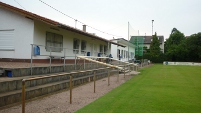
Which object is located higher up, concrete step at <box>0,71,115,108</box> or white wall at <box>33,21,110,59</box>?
white wall at <box>33,21,110,59</box>

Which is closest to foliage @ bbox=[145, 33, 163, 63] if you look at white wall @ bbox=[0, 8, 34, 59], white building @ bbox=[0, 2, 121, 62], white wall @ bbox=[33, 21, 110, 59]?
white wall @ bbox=[33, 21, 110, 59]

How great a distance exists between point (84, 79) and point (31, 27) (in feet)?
14.3

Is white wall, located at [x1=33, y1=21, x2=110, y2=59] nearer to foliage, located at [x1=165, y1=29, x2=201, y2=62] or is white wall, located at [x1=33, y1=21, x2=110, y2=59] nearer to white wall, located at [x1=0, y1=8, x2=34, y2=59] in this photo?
white wall, located at [x1=0, y1=8, x2=34, y2=59]

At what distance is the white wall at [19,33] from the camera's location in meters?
11.6

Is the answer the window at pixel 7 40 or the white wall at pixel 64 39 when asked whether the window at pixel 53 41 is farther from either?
the window at pixel 7 40

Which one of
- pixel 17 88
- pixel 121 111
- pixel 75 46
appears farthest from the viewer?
pixel 75 46

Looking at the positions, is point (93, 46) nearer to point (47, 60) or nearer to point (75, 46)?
point (75, 46)

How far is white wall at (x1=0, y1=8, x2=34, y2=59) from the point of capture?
38.0 ft

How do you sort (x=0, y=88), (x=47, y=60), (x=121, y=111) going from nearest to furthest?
(x=121, y=111) < (x=0, y=88) < (x=47, y=60)

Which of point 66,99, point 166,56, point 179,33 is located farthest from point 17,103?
point 179,33

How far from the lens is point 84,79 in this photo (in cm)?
1157

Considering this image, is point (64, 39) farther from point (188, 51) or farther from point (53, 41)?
point (188, 51)

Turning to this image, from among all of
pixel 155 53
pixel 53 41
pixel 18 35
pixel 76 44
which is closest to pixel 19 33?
pixel 18 35

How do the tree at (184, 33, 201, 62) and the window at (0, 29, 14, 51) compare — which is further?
the tree at (184, 33, 201, 62)
